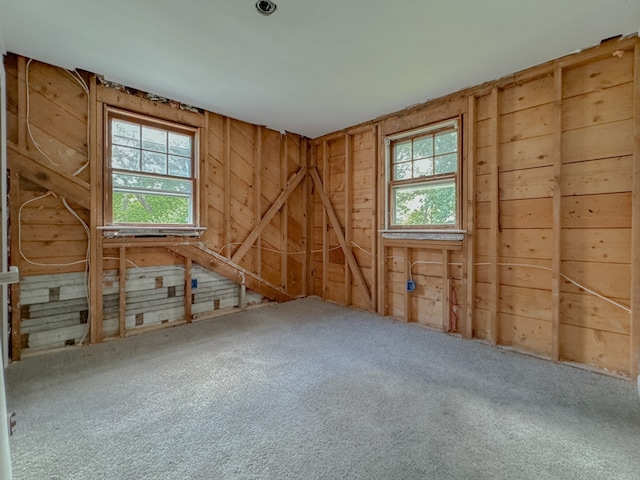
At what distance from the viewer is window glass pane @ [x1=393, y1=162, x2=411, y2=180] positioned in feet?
11.1

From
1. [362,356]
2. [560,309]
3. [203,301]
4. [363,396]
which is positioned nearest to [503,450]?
[363,396]

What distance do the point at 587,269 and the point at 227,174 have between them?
357 centimetres

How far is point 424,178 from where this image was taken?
3.19 meters

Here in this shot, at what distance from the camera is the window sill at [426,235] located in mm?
2832

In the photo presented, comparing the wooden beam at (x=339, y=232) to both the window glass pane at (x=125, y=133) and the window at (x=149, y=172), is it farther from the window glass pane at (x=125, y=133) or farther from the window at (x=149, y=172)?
the window glass pane at (x=125, y=133)

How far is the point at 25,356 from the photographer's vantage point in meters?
2.36

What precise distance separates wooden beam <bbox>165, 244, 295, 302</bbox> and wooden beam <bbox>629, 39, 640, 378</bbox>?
3419 millimetres

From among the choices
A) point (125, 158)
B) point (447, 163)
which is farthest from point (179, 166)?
point (447, 163)

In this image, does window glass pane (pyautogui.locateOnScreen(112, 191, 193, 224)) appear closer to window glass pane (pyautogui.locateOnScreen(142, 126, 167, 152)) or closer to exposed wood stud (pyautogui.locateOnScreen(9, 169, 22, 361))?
window glass pane (pyautogui.locateOnScreen(142, 126, 167, 152))

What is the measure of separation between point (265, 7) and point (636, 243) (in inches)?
115

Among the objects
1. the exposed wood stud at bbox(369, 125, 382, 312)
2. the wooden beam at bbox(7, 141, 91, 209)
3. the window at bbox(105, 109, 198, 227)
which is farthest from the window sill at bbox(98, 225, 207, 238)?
the exposed wood stud at bbox(369, 125, 382, 312)

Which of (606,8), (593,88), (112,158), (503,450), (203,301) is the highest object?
(606,8)

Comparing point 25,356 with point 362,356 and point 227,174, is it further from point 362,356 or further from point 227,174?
point 362,356

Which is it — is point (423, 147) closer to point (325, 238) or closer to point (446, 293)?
point (446, 293)
